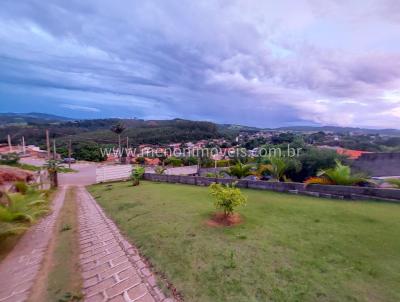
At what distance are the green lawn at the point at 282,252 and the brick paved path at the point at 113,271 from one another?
0.76 ft

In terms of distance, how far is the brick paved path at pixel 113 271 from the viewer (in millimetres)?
3201

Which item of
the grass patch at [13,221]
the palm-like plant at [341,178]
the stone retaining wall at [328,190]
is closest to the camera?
the grass patch at [13,221]

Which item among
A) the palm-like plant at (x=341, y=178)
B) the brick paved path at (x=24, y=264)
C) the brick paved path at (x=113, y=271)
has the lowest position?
the brick paved path at (x=24, y=264)

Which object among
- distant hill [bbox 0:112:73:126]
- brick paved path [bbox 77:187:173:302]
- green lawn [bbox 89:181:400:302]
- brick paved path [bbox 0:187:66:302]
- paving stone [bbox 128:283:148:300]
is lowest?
brick paved path [bbox 0:187:66:302]

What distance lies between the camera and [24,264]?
450cm

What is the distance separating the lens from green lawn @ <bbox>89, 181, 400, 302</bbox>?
113 inches

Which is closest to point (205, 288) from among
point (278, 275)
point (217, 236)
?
point (278, 275)

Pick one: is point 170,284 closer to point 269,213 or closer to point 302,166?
point 269,213

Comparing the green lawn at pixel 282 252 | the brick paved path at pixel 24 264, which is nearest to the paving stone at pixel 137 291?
the green lawn at pixel 282 252

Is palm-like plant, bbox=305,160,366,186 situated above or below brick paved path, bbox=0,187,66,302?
above

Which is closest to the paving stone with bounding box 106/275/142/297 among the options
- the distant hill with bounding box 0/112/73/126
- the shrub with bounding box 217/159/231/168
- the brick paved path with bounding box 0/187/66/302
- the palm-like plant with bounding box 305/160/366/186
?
the brick paved path with bounding box 0/187/66/302

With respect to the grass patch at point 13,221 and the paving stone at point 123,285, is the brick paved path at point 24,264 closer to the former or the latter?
the grass patch at point 13,221

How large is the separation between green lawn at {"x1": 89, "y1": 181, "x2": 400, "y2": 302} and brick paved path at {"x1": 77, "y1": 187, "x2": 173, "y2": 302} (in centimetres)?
23

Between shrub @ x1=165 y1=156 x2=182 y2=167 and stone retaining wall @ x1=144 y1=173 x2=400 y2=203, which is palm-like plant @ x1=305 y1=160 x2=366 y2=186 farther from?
shrub @ x1=165 y1=156 x2=182 y2=167
